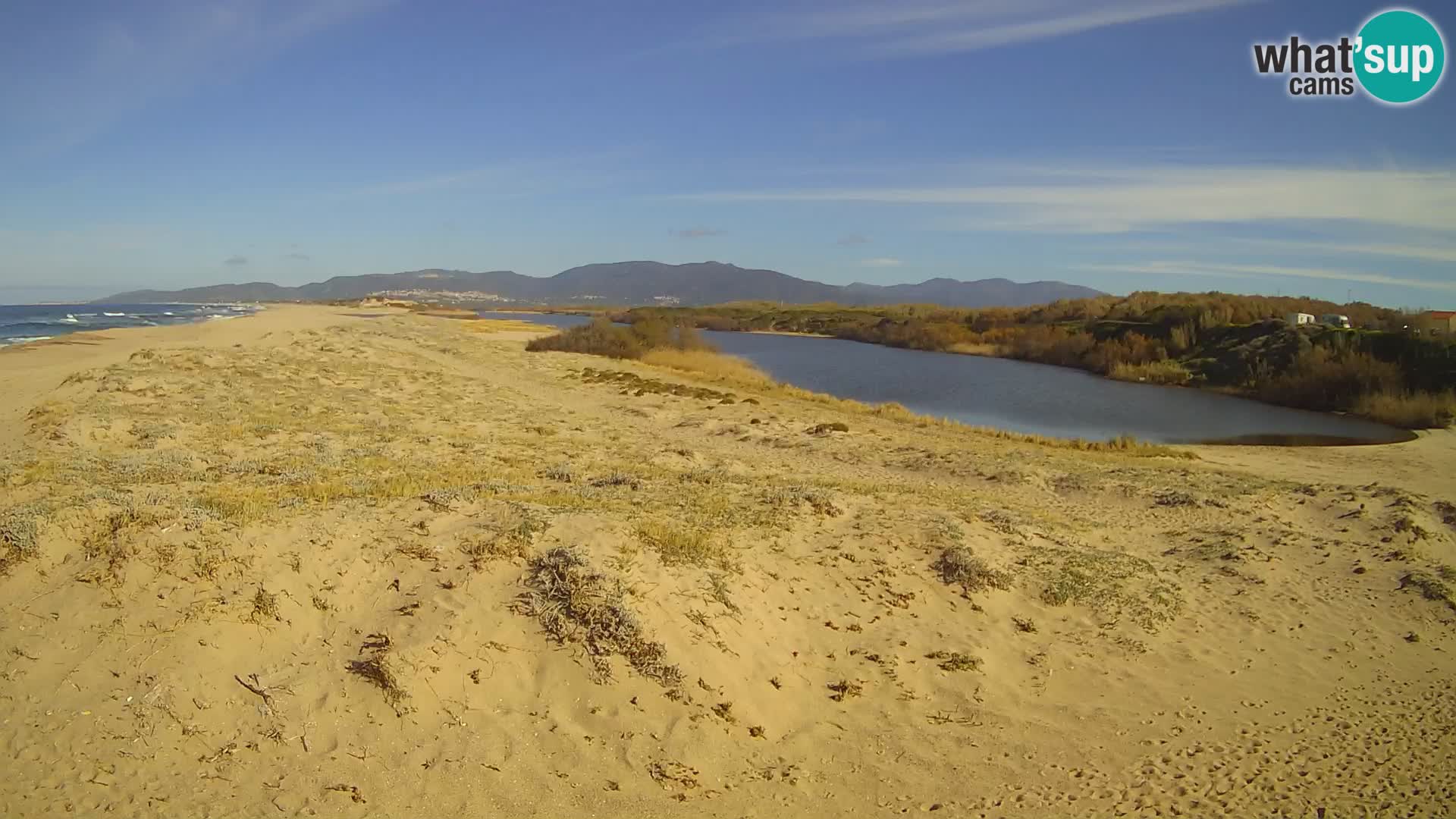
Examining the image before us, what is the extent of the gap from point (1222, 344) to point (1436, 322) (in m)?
11.0

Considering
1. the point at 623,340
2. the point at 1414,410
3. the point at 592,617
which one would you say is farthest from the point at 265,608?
the point at 623,340

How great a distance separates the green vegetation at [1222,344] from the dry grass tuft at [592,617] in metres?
36.6

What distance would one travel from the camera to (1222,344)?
50.6 meters

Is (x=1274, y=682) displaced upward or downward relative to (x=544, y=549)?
downward

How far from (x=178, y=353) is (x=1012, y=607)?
28958 mm

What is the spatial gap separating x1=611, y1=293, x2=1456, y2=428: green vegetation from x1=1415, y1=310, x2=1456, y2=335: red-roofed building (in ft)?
3.19

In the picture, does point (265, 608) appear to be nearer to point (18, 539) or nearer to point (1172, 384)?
point (18, 539)

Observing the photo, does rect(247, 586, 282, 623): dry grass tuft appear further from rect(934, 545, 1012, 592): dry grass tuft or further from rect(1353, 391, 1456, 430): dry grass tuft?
rect(1353, 391, 1456, 430): dry grass tuft

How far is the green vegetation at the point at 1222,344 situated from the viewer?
115 feet

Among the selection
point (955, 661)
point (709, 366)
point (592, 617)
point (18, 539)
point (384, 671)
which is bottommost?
point (955, 661)

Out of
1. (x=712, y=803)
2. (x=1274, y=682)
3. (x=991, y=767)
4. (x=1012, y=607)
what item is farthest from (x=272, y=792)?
(x=1274, y=682)

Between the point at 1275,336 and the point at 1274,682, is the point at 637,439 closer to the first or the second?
the point at 1274,682

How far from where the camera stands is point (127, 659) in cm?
580

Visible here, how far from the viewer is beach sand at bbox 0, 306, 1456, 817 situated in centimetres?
551
